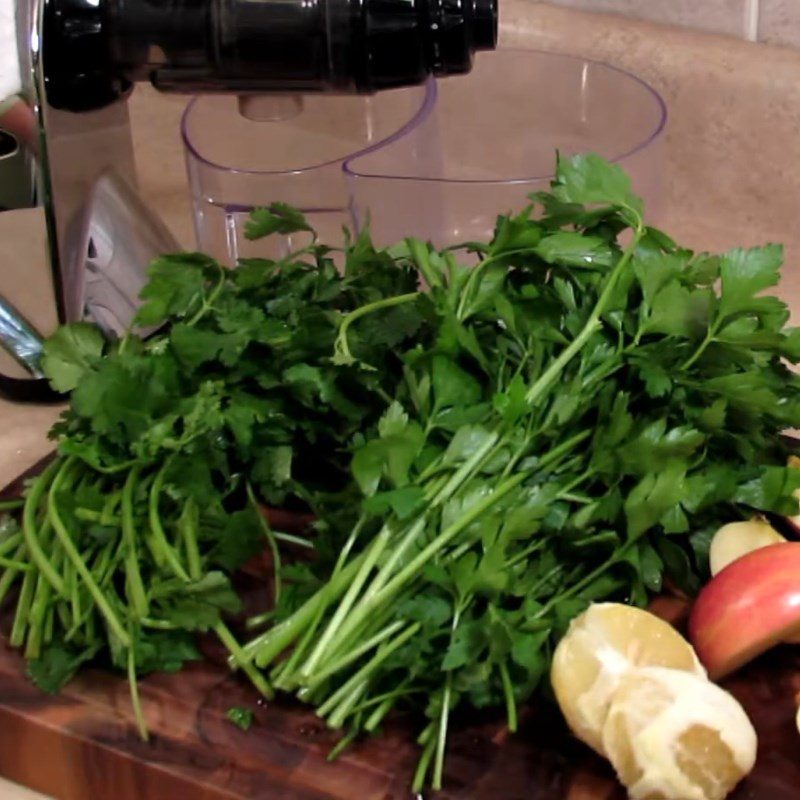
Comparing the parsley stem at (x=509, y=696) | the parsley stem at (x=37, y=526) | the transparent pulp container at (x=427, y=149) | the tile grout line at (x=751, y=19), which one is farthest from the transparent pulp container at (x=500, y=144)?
the parsley stem at (x=509, y=696)

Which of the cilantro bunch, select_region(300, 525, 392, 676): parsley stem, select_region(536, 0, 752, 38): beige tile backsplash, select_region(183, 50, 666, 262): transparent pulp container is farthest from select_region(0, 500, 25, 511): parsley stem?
select_region(536, 0, 752, 38): beige tile backsplash

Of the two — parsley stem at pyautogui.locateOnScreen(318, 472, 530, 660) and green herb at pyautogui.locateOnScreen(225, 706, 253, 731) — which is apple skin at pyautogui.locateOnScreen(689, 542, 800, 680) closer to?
parsley stem at pyautogui.locateOnScreen(318, 472, 530, 660)

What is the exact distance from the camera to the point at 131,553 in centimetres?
73

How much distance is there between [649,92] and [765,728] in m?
0.59

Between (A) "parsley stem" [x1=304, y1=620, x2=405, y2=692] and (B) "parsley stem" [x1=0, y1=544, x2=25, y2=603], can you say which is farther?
(B) "parsley stem" [x1=0, y1=544, x2=25, y2=603]

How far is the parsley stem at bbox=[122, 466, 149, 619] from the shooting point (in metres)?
Answer: 0.71

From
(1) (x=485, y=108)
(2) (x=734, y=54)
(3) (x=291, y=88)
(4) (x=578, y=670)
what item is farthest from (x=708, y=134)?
(4) (x=578, y=670)

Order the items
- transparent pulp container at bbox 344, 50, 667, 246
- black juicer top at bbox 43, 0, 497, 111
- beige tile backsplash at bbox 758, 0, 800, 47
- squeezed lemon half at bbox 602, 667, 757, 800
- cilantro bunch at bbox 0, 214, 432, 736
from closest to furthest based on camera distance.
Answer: squeezed lemon half at bbox 602, 667, 757, 800, cilantro bunch at bbox 0, 214, 432, 736, black juicer top at bbox 43, 0, 497, 111, transparent pulp container at bbox 344, 50, 667, 246, beige tile backsplash at bbox 758, 0, 800, 47

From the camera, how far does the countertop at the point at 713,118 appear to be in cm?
113

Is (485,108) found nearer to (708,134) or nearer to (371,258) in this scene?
(708,134)

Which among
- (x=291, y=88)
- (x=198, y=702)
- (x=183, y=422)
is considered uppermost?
(x=291, y=88)

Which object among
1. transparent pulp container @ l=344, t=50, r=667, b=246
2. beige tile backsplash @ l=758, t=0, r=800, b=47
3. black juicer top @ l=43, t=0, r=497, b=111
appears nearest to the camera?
black juicer top @ l=43, t=0, r=497, b=111

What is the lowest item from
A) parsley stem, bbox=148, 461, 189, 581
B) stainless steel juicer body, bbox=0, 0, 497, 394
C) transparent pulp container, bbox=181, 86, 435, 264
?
parsley stem, bbox=148, 461, 189, 581

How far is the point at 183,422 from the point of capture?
776 mm
